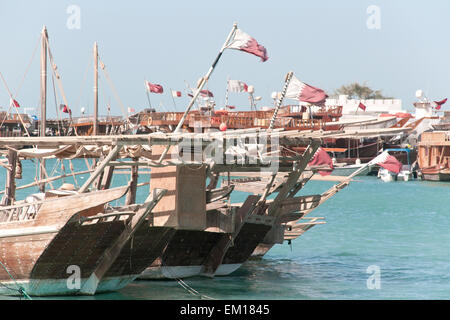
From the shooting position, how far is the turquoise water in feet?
66.1

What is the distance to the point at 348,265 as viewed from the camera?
25766mm

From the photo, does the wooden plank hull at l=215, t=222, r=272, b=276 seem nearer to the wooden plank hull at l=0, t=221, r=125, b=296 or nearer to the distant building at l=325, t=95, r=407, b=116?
the wooden plank hull at l=0, t=221, r=125, b=296

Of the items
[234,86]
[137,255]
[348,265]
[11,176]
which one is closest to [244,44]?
[137,255]

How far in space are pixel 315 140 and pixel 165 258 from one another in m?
4.75

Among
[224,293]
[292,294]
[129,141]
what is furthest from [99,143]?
[292,294]

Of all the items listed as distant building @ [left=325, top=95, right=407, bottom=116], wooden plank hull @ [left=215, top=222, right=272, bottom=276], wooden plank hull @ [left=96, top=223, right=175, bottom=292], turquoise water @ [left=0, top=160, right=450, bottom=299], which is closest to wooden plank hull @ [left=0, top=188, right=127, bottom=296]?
wooden plank hull @ [left=96, top=223, right=175, bottom=292]

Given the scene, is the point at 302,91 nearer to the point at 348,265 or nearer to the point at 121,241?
the point at 121,241

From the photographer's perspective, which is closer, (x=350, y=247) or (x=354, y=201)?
(x=350, y=247)

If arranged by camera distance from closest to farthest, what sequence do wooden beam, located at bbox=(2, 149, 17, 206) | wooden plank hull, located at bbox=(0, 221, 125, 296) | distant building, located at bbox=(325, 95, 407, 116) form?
wooden plank hull, located at bbox=(0, 221, 125, 296) → wooden beam, located at bbox=(2, 149, 17, 206) → distant building, located at bbox=(325, 95, 407, 116)

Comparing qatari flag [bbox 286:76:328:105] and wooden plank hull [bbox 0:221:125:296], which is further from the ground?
qatari flag [bbox 286:76:328:105]

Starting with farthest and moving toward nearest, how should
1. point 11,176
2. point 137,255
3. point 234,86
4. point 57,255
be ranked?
point 234,86
point 11,176
point 137,255
point 57,255

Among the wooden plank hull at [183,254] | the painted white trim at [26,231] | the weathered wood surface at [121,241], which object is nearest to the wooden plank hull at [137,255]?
the weathered wood surface at [121,241]

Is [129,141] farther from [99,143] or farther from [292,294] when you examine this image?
[292,294]

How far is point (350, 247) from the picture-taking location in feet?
102
